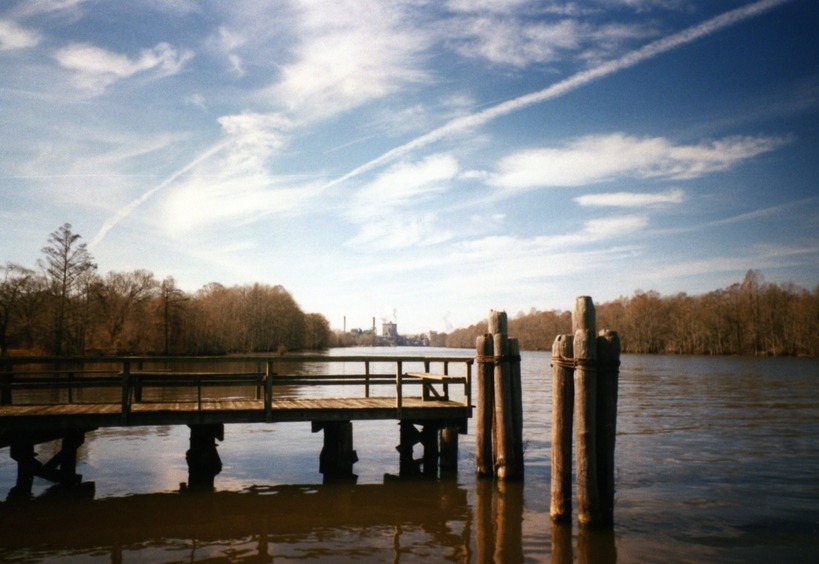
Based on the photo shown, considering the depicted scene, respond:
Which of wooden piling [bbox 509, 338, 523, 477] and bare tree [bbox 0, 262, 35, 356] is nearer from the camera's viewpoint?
wooden piling [bbox 509, 338, 523, 477]

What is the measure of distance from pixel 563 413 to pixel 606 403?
0.87 metres

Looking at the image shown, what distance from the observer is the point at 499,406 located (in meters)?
13.3

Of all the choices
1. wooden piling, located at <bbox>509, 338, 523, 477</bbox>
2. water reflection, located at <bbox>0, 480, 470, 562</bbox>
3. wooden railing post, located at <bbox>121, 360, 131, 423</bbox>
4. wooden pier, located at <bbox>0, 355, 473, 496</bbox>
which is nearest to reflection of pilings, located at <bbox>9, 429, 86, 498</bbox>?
wooden pier, located at <bbox>0, 355, 473, 496</bbox>

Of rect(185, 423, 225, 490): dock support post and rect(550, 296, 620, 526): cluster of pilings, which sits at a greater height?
rect(550, 296, 620, 526): cluster of pilings

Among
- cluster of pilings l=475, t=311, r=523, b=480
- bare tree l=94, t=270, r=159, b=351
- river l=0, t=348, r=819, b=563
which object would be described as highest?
bare tree l=94, t=270, r=159, b=351

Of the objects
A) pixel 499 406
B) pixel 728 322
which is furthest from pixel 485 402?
pixel 728 322

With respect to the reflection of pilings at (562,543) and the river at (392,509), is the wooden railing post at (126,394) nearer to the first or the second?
the river at (392,509)

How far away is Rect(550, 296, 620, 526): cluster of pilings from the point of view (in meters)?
10.0

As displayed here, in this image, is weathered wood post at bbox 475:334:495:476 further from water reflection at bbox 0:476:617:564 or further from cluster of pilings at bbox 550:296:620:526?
cluster of pilings at bbox 550:296:620:526

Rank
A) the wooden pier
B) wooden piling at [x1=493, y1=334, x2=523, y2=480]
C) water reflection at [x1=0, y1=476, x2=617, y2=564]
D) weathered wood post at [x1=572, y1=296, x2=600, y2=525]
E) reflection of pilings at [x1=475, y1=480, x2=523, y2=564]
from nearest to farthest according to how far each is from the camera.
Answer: water reflection at [x1=0, y1=476, x2=617, y2=564] < reflection of pilings at [x1=475, y1=480, x2=523, y2=564] < weathered wood post at [x1=572, y1=296, x2=600, y2=525] < the wooden pier < wooden piling at [x1=493, y1=334, x2=523, y2=480]

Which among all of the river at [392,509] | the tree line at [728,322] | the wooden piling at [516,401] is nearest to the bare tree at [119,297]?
the river at [392,509]

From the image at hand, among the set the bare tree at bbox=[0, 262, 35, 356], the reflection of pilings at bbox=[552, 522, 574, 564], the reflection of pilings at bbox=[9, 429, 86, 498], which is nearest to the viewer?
the reflection of pilings at bbox=[552, 522, 574, 564]

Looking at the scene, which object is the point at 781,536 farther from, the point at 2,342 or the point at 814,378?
the point at 2,342

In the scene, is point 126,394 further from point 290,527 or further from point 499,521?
point 499,521
